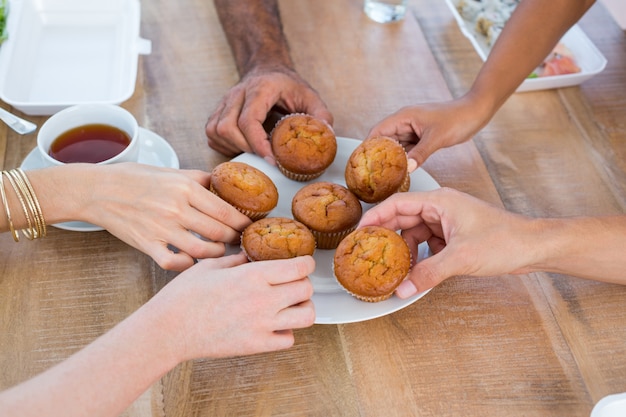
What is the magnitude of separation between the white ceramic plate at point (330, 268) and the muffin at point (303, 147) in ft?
0.12

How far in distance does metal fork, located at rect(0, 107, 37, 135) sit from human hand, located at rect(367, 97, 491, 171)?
0.92 metres

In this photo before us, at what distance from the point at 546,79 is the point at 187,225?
4.02ft

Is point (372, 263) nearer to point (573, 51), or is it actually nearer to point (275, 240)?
point (275, 240)

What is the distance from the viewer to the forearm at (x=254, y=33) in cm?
192

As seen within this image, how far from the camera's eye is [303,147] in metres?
1.56

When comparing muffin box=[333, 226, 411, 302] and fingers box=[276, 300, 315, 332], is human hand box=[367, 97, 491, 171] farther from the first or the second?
fingers box=[276, 300, 315, 332]

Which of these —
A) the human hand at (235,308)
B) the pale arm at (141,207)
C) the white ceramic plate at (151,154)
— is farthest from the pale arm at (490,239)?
the white ceramic plate at (151,154)

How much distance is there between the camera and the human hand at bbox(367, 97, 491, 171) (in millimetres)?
1629

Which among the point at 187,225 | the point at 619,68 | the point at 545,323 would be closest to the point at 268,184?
the point at 187,225

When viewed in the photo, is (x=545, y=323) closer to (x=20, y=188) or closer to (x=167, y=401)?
(x=167, y=401)

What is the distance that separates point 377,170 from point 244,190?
0.32m

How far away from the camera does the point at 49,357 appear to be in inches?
49.6

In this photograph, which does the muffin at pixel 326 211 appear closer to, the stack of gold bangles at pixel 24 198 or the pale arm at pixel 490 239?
the pale arm at pixel 490 239

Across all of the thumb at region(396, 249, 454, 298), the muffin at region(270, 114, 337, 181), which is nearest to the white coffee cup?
the muffin at region(270, 114, 337, 181)
